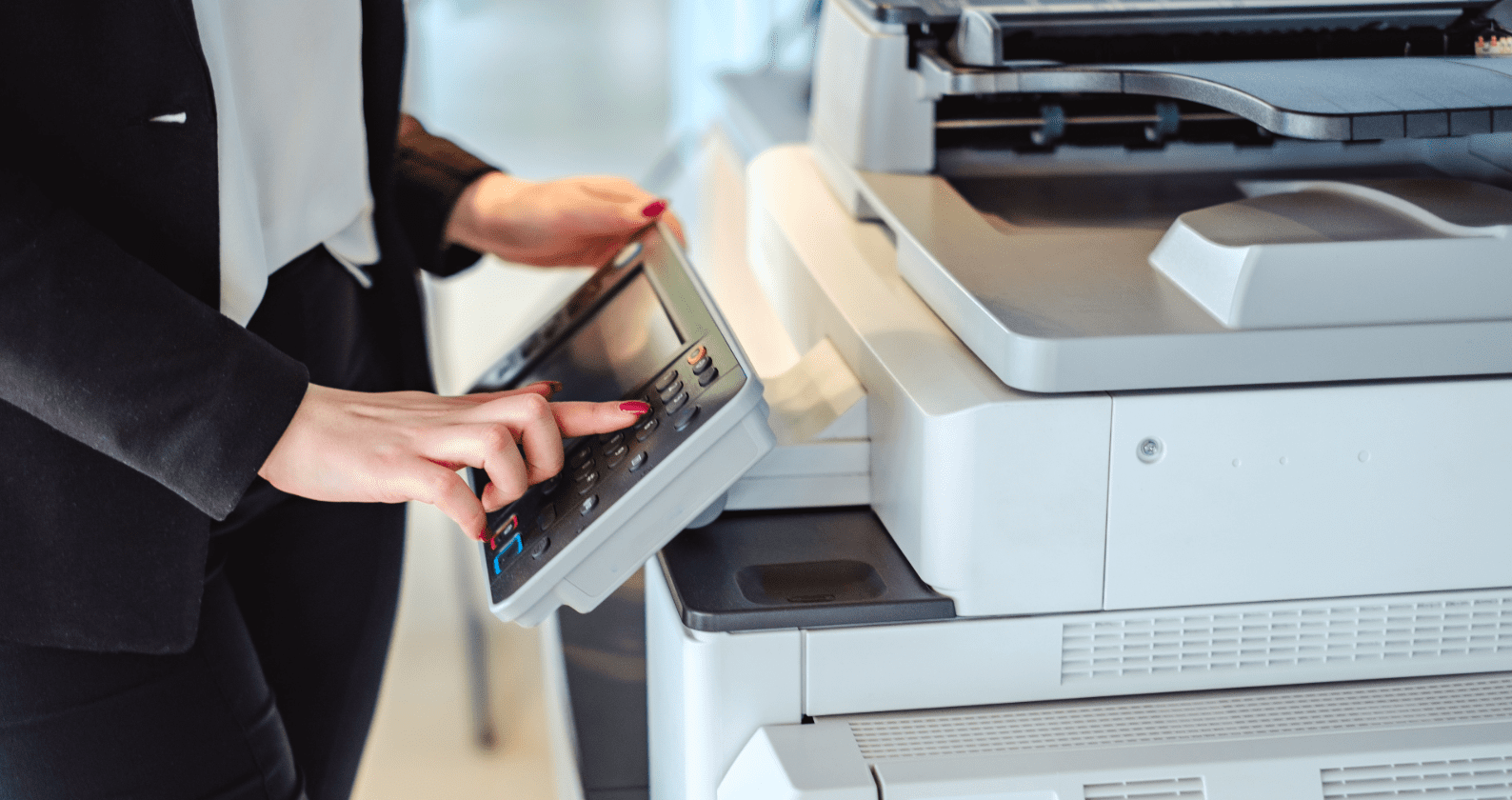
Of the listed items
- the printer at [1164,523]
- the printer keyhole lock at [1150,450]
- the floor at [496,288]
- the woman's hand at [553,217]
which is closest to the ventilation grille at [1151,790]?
the printer at [1164,523]

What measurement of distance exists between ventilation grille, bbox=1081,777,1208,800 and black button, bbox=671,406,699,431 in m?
0.23

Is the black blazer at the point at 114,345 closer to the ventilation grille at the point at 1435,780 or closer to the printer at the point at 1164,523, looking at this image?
the printer at the point at 1164,523

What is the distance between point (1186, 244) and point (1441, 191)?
16cm

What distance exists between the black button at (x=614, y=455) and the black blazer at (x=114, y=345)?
5.5 inches

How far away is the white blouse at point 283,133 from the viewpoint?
625 millimetres

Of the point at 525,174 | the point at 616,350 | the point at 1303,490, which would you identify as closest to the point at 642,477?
the point at 616,350

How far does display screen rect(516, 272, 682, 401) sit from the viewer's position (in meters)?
0.64

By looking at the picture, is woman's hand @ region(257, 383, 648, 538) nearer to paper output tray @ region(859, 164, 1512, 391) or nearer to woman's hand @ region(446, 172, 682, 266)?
paper output tray @ region(859, 164, 1512, 391)

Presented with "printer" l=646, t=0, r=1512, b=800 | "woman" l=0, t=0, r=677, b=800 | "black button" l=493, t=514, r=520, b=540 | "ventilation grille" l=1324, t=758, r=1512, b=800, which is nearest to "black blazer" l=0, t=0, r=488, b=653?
"woman" l=0, t=0, r=677, b=800

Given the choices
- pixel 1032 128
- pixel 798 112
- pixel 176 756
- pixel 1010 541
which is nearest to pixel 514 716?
pixel 798 112

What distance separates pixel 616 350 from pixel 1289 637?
0.38 metres

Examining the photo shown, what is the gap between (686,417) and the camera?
532 millimetres

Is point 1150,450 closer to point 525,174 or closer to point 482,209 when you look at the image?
point 482,209

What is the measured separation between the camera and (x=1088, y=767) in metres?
0.52
